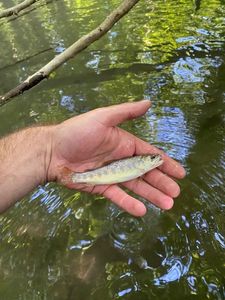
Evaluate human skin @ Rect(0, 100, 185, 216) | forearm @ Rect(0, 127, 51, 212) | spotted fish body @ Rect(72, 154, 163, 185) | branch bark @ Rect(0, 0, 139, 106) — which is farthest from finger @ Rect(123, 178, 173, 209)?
branch bark @ Rect(0, 0, 139, 106)

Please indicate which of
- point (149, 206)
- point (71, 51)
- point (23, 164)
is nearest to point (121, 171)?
point (23, 164)

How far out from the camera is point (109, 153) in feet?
11.8

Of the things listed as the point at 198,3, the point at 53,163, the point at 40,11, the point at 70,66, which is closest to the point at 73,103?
the point at 70,66

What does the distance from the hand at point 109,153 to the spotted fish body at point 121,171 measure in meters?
0.09

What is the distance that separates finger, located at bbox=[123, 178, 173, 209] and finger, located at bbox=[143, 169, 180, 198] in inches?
1.6

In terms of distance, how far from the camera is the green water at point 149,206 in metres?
3.55

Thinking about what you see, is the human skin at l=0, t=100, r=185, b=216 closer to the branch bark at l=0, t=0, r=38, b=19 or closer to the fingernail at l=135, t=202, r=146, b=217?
the fingernail at l=135, t=202, r=146, b=217

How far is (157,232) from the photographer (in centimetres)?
389

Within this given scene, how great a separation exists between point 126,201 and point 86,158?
→ 49 centimetres

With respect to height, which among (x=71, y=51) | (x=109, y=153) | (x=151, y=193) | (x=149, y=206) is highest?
(x=71, y=51)

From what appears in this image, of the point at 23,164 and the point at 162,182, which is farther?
the point at 23,164

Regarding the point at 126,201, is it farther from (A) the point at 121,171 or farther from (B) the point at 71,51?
(B) the point at 71,51

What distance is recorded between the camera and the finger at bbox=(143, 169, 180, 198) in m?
3.36

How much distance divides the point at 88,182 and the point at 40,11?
9.94m
